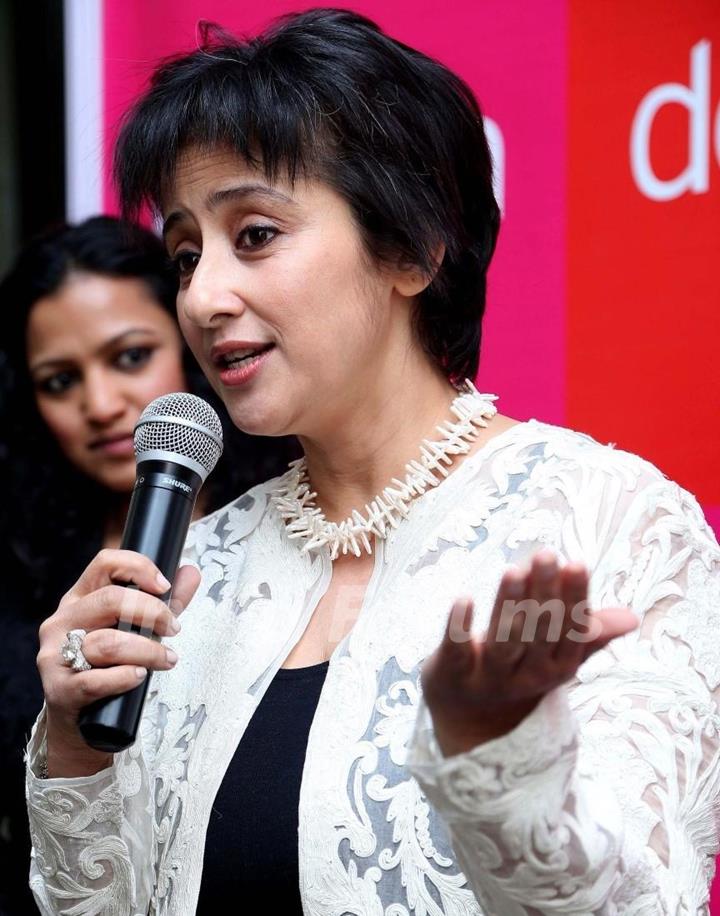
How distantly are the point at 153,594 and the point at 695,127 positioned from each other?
1245mm

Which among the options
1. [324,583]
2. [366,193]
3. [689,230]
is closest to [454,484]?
[324,583]

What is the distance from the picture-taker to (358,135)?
59.2 inches

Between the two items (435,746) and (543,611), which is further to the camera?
(435,746)

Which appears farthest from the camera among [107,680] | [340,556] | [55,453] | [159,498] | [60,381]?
[55,453]

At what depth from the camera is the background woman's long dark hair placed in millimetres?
2521

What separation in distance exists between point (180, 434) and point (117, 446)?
1.14m

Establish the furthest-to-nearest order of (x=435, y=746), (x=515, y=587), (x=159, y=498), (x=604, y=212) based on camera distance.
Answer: (x=604, y=212) → (x=159, y=498) → (x=435, y=746) → (x=515, y=587)

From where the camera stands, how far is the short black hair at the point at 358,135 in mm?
1497

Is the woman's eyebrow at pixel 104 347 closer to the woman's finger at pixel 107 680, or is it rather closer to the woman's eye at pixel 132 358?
the woman's eye at pixel 132 358

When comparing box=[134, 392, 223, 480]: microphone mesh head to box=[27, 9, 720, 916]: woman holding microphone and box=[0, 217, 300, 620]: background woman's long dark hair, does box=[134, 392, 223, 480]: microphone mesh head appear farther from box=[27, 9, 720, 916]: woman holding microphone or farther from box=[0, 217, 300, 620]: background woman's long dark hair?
box=[0, 217, 300, 620]: background woman's long dark hair

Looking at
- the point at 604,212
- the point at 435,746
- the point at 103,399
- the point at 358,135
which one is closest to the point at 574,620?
the point at 435,746

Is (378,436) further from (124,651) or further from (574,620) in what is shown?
(574,620)

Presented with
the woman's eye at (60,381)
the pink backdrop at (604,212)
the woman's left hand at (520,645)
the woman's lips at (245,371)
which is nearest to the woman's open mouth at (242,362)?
the woman's lips at (245,371)

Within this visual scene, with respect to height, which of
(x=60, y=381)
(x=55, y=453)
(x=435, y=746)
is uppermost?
(x=60, y=381)
